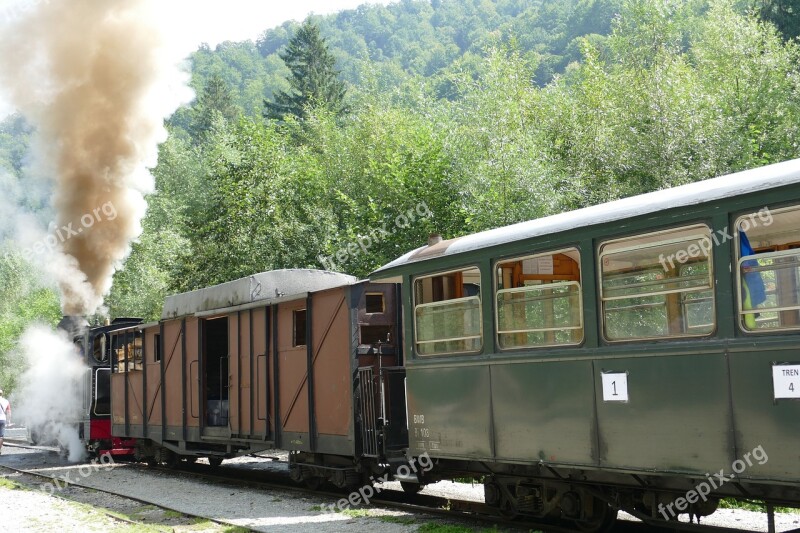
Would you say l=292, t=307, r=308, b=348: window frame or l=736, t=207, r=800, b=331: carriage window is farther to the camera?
l=292, t=307, r=308, b=348: window frame

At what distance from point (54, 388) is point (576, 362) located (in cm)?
1760

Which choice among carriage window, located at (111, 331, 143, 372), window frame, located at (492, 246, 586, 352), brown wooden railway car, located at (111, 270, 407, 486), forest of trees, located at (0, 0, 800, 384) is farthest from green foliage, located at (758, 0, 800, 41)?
window frame, located at (492, 246, 586, 352)

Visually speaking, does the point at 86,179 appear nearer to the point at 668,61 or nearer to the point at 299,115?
the point at 668,61

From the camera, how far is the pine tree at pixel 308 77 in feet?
216

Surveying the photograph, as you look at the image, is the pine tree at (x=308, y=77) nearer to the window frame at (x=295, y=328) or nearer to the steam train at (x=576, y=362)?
the window frame at (x=295, y=328)

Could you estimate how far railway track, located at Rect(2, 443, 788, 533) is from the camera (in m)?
9.41

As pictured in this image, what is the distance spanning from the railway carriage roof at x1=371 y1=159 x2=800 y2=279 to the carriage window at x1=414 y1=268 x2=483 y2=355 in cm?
31

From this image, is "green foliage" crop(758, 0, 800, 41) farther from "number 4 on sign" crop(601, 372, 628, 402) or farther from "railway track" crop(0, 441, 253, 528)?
"number 4 on sign" crop(601, 372, 628, 402)

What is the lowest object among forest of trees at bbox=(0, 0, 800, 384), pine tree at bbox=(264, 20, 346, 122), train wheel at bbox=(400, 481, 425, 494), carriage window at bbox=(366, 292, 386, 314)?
train wheel at bbox=(400, 481, 425, 494)

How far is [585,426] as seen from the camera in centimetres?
803

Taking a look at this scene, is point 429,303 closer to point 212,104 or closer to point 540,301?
point 540,301

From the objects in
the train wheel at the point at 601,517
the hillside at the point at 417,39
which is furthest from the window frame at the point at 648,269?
the hillside at the point at 417,39

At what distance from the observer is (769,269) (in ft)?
21.6

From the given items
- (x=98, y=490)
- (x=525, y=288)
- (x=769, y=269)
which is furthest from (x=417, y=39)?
(x=769, y=269)
